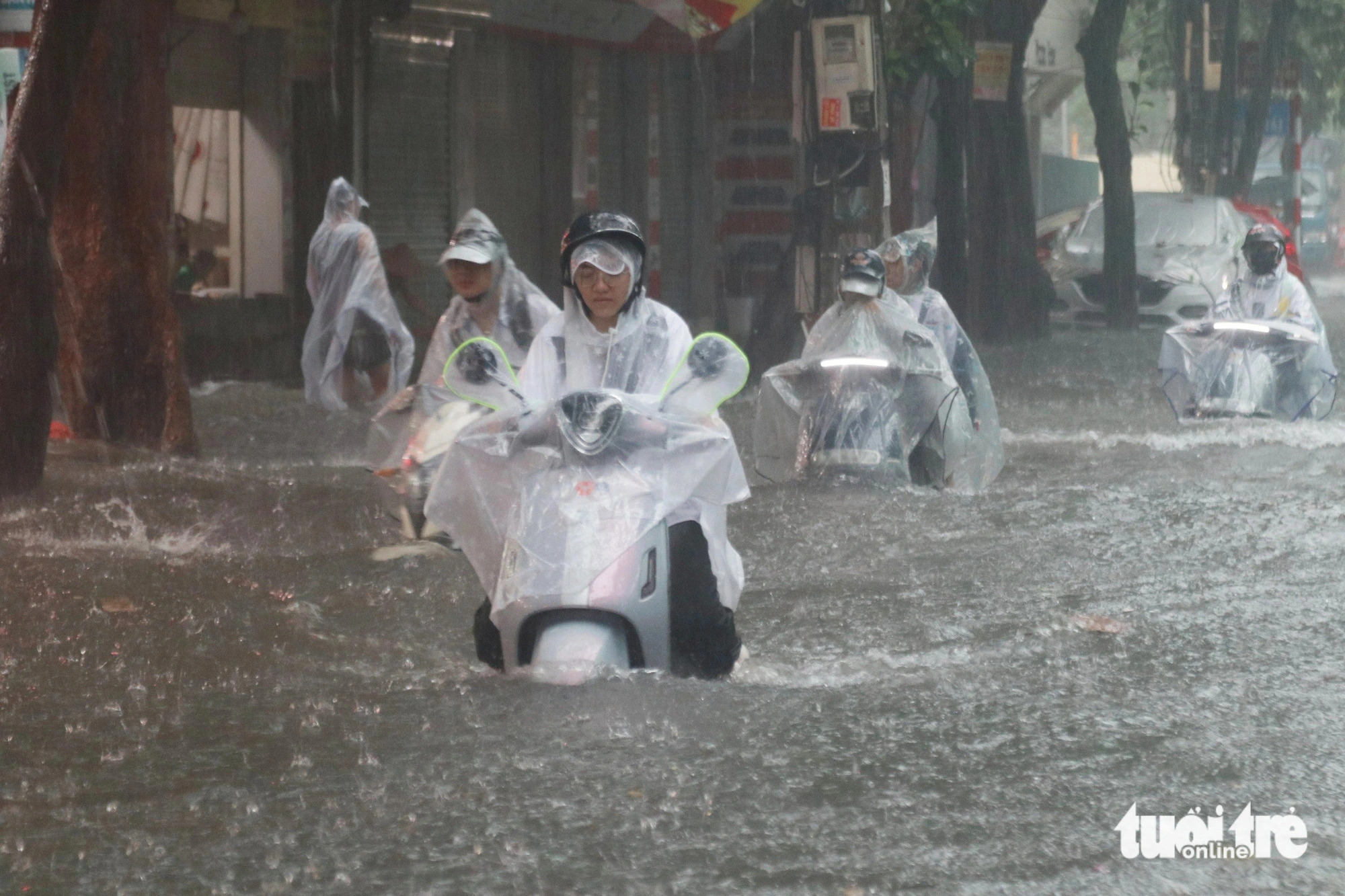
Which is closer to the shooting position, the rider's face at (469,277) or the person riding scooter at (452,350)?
the person riding scooter at (452,350)

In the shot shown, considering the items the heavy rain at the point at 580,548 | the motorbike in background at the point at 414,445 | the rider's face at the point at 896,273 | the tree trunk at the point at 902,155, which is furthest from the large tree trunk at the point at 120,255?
the tree trunk at the point at 902,155

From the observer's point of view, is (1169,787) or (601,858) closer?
(601,858)

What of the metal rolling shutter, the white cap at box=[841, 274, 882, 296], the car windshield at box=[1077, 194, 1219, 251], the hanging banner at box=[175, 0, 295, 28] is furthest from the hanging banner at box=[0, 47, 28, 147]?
the car windshield at box=[1077, 194, 1219, 251]

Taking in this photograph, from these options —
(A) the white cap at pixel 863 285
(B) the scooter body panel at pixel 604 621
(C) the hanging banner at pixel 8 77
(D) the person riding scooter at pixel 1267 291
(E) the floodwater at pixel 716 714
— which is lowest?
(E) the floodwater at pixel 716 714

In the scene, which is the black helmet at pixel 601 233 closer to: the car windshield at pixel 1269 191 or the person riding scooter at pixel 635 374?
the person riding scooter at pixel 635 374

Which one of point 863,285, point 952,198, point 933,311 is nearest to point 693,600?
point 863,285

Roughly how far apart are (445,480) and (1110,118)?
19.9m

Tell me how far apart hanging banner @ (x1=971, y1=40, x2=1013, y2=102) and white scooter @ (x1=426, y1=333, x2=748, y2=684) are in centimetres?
1667

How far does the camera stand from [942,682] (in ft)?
18.7

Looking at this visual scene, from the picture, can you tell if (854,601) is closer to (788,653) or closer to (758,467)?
(788,653)

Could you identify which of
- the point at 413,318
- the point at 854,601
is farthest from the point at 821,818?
the point at 413,318

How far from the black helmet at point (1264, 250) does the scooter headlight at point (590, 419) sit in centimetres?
898

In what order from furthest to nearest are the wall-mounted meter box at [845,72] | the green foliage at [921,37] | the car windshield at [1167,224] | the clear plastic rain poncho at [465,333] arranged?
the car windshield at [1167,224] < the green foliage at [921,37] < the wall-mounted meter box at [845,72] < the clear plastic rain poncho at [465,333]

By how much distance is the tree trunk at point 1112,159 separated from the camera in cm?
2325
